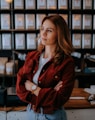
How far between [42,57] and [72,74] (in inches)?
8.4

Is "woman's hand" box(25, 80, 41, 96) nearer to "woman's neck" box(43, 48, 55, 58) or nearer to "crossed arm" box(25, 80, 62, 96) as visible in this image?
"crossed arm" box(25, 80, 62, 96)

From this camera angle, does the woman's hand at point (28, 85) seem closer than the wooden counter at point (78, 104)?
Yes

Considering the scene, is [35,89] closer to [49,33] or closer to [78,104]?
[49,33]

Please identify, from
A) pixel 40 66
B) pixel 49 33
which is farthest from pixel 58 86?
pixel 49 33

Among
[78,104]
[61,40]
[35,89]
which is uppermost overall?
[61,40]

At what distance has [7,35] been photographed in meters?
3.59

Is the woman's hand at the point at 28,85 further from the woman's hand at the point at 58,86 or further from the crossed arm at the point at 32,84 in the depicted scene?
the woman's hand at the point at 58,86

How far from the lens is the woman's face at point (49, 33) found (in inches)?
52.3

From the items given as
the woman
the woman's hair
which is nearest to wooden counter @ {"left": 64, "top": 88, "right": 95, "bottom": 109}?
the woman

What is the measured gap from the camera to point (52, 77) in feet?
4.27

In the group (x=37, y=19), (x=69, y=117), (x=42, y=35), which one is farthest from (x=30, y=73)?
(x=37, y=19)

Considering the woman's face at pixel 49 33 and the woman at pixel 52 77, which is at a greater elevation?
the woman's face at pixel 49 33

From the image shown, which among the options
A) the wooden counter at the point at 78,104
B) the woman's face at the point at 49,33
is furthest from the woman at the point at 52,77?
the wooden counter at the point at 78,104

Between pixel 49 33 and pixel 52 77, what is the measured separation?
0.24 metres
